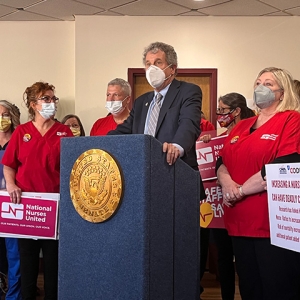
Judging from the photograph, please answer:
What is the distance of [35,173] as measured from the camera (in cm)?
286

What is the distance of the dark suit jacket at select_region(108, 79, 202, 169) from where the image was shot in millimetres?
1913

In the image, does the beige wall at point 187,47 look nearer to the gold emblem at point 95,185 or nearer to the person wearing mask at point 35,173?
the person wearing mask at point 35,173

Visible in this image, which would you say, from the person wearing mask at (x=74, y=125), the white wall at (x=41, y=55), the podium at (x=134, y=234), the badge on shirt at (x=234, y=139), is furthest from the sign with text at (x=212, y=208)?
the white wall at (x=41, y=55)

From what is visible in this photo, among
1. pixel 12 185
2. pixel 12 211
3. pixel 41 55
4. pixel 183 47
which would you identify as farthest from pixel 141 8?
pixel 12 211

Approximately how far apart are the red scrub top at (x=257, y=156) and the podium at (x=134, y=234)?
19.7 inches

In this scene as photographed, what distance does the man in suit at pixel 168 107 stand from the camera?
6.31 feet

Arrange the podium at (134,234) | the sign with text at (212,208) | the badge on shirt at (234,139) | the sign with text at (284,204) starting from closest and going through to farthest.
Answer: the podium at (134,234) → the sign with text at (284,204) → the badge on shirt at (234,139) → the sign with text at (212,208)

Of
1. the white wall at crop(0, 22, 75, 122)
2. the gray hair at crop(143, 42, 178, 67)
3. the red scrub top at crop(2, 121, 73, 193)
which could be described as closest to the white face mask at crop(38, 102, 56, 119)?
the red scrub top at crop(2, 121, 73, 193)

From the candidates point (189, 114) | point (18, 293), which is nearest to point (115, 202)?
point (189, 114)

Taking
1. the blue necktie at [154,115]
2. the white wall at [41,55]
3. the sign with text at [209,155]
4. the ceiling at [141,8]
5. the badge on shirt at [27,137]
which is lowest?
the sign with text at [209,155]

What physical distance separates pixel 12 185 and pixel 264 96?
170 cm

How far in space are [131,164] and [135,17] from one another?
13.1 ft

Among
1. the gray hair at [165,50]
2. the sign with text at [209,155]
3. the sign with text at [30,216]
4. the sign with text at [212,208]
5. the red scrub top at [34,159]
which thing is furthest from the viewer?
the sign with text at [209,155]

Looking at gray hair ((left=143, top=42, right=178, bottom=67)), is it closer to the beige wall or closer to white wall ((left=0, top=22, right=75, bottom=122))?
the beige wall
